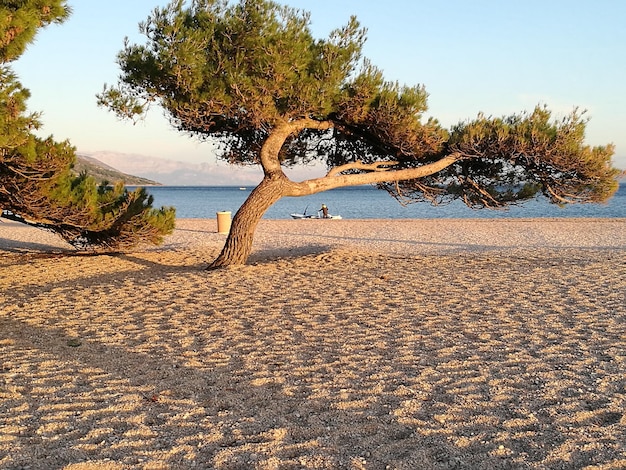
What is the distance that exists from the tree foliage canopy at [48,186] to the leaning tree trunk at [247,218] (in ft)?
6.42

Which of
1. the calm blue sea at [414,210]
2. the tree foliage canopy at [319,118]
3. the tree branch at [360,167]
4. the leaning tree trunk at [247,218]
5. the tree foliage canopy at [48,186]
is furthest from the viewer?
the calm blue sea at [414,210]

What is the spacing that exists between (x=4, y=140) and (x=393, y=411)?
502 cm

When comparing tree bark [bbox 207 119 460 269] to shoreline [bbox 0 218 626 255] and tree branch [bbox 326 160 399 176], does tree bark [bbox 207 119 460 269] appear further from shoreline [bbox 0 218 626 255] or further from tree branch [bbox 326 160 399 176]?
shoreline [bbox 0 218 626 255]

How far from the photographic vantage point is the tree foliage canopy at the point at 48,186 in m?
6.29

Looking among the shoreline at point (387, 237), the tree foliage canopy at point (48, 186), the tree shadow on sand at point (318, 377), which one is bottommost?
the tree shadow on sand at point (318, 377)

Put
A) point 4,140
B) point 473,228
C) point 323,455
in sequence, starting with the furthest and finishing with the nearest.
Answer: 1. point 473,228
2. point 4,140
3. point 323,455

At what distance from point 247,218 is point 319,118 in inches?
83.6

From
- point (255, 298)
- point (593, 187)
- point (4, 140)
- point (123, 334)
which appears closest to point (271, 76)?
point (255, 298)

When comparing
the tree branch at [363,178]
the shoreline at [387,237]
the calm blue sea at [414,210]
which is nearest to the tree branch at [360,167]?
the tree branch at [363,178]

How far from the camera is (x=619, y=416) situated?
341 cm

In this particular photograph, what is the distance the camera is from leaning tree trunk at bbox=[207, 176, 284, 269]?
10234mm

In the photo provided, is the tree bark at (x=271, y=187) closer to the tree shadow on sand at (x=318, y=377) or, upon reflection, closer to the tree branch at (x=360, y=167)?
the tree branch at (x=360, y=167)

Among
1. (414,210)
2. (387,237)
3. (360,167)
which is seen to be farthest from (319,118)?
(414,210)

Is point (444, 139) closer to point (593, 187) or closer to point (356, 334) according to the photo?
point (593, 187)
